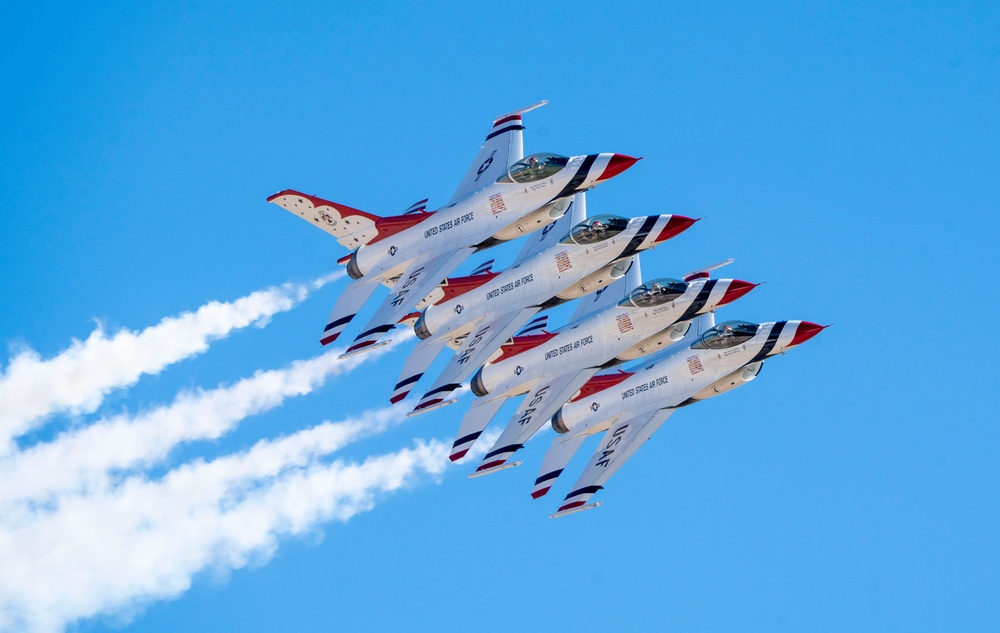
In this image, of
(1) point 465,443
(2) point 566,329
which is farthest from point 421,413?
(2) point 566,329

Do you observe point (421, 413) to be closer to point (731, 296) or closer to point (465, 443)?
point (465, 443)

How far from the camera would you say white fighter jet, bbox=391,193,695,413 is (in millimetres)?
70750

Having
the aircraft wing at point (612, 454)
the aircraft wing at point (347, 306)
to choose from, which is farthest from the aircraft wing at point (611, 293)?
the aircraft wing at point (347, 306)

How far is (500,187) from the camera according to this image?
72.4 m

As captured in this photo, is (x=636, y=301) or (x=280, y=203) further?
(x=280, y=203)

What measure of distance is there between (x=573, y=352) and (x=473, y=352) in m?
4.26

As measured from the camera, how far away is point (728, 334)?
235 ft

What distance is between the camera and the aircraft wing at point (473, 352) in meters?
70.4

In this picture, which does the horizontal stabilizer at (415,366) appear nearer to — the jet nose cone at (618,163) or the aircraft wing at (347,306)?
the aircraft wing at (347,306)

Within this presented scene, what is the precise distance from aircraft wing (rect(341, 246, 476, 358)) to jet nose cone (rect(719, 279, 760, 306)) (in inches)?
415

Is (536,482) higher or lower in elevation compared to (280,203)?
lower

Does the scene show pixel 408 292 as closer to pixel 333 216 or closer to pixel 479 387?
pixel 479 387

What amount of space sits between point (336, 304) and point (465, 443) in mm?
8120

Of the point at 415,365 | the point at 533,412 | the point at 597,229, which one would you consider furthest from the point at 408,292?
the point at 597,229
